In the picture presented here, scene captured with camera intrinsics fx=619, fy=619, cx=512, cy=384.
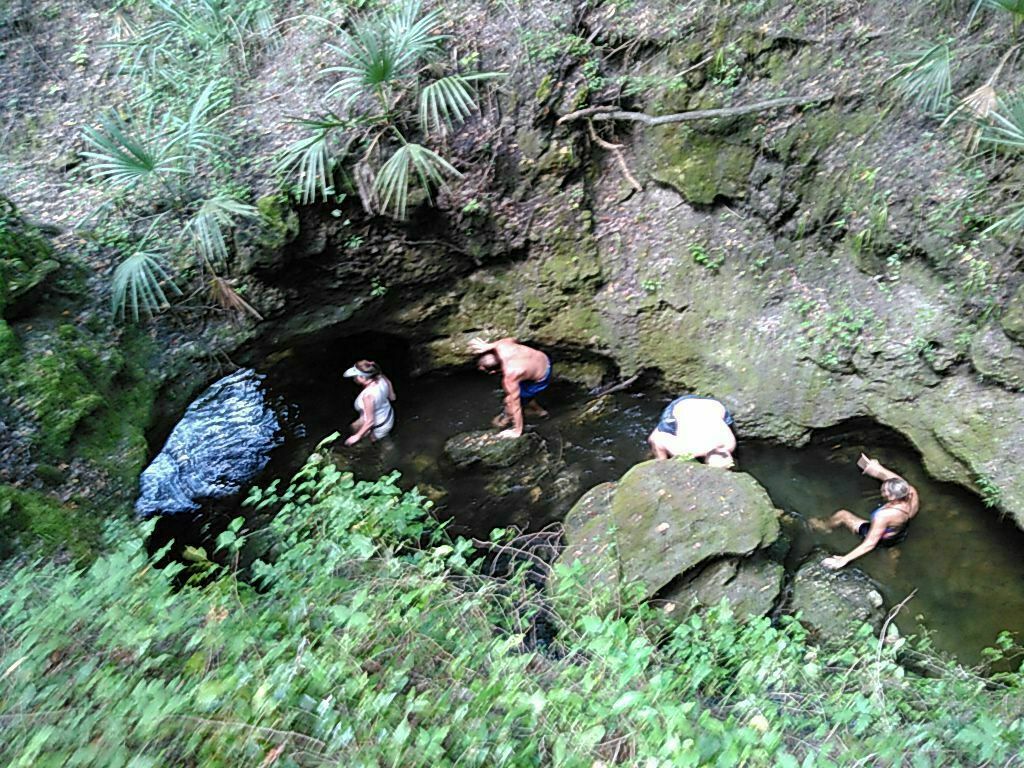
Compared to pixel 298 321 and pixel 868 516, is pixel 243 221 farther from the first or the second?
pixel 868 516

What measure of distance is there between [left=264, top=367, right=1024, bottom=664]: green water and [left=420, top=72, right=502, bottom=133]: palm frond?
2.78 m

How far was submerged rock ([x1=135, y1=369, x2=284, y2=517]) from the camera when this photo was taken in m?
6.00

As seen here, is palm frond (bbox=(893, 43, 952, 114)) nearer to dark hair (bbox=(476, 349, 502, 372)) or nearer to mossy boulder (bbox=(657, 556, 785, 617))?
mossy boulder (bbox=(657, 556, 785, 617))

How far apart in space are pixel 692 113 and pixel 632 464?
11.5 ft

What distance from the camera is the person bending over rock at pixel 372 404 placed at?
6.41m

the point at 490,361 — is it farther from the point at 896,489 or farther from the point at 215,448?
the point at 896,489

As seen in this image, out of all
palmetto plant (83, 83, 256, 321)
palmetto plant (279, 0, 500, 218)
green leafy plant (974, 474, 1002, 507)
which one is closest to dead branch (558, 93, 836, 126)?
palmetto plant (279, 0, 500, 218)

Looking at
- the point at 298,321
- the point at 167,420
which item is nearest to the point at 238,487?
the point at 167,420

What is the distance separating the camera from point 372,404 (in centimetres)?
641

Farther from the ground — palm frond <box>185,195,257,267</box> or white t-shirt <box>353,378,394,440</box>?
palm frond <box>185,195,257,267</box>

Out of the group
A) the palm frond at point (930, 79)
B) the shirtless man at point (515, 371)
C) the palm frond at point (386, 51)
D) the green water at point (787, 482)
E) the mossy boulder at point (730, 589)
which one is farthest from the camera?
the shirtless man at point (515, 371)

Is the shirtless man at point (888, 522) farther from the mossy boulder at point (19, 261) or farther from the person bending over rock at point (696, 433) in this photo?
the mossy boulder at point (19, 261)

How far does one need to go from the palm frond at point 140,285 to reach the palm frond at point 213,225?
0.38 meters

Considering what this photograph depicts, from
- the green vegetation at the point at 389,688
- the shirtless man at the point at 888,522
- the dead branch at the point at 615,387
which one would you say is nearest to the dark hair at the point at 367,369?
the dead branch at the point at 615,387
